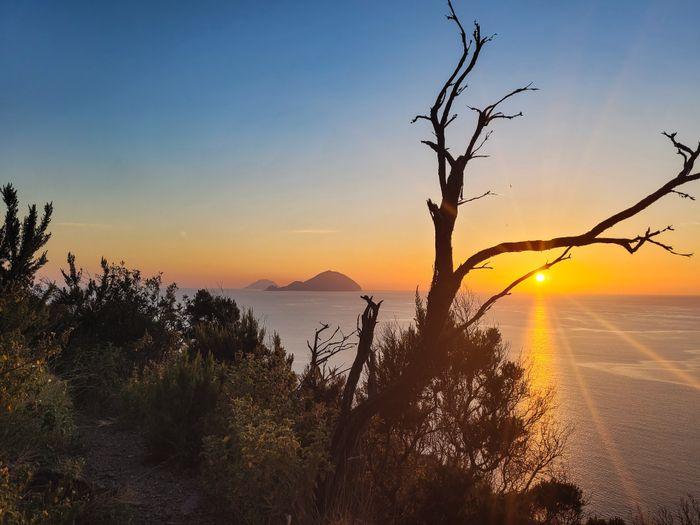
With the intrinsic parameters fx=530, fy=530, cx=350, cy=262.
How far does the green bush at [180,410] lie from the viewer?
28.3 ft

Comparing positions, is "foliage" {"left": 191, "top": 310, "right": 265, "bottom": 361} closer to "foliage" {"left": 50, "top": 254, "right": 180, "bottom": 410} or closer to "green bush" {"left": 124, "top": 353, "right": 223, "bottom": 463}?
"foliage" {"left": 50, "top": 254, "right": 180, "bottom": 410}

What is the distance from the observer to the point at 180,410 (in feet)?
29.5

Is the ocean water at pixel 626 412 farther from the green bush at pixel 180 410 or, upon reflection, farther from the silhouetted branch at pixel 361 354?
the silhouetted branch at pixel 361 354

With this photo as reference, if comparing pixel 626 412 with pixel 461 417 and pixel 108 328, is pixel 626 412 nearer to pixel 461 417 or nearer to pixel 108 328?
pixel 461 417

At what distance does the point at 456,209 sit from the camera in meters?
6.15

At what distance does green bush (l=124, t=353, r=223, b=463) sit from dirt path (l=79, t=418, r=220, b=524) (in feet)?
1.07

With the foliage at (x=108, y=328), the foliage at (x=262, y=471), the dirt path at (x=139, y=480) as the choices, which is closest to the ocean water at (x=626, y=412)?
the foliage at (x=108, y=328)

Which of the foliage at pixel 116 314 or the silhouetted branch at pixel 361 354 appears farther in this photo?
the foliage at pixel 116 314

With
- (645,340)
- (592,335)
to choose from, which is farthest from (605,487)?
(592,335)

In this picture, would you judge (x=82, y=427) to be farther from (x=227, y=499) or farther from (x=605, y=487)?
(x=605, y=487)

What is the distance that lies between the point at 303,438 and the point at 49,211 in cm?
1192

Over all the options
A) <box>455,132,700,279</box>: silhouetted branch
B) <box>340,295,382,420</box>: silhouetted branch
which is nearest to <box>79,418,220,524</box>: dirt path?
<box>340,295,382,420</box>: silhouetted branch

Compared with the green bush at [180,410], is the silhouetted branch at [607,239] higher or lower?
higher

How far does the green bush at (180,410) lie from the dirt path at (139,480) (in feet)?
1.07
